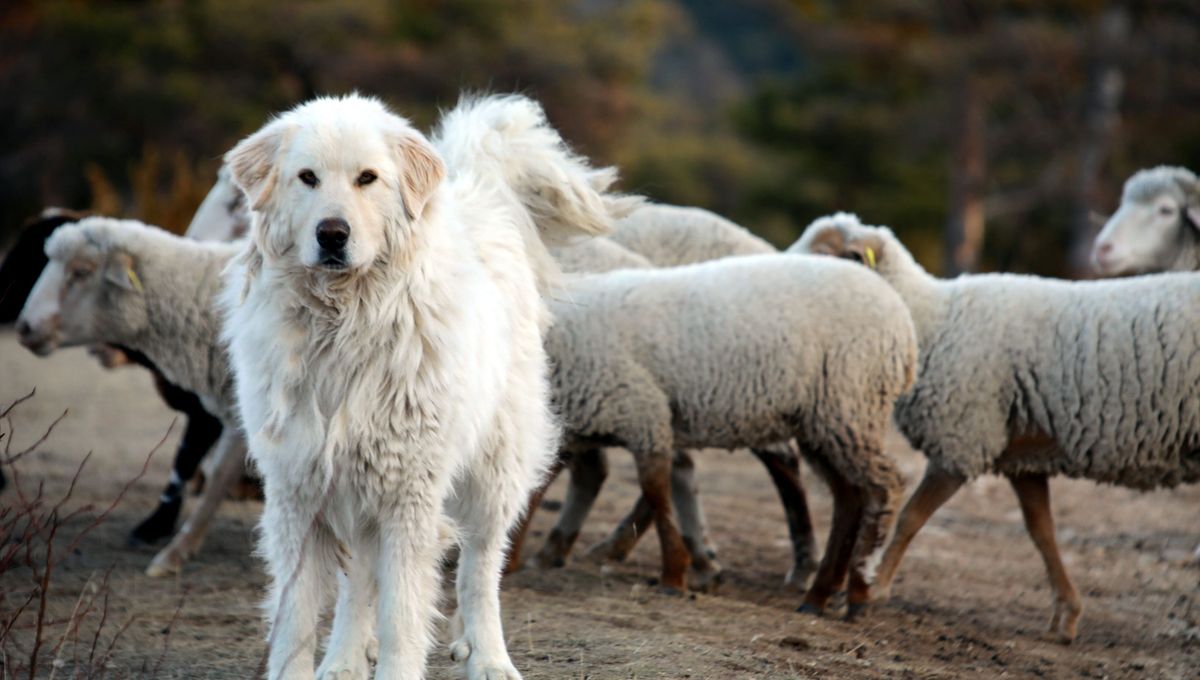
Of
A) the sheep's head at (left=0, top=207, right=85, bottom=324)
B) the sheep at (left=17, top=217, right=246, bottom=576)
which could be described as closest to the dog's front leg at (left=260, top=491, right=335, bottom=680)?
the sheep at (left=17, top=217, right=246, bottom=576)

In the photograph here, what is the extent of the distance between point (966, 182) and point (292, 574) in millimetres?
23512

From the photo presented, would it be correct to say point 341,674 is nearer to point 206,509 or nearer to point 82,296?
point 206,509

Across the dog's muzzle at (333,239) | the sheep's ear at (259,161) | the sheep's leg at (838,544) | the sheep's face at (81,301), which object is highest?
the sheep's ear at (259,161)

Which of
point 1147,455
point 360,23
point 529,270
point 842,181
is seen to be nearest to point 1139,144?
point 842,181

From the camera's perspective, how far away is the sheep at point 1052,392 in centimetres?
696

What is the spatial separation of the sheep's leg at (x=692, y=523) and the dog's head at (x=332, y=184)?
348cm

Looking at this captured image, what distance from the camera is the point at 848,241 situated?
8086 mm

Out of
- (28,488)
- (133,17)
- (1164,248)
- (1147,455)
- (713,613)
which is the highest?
(133,17)

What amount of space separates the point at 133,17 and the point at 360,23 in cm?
442

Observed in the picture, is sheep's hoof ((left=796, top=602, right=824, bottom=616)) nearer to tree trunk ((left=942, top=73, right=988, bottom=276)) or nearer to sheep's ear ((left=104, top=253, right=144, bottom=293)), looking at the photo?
sheep's ear ((left=104, top=253, right=144, bottom=293))

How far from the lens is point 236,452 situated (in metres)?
7.80

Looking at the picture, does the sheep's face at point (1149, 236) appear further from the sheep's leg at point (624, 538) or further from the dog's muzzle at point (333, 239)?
the dog's muzzle at point (333, 239)

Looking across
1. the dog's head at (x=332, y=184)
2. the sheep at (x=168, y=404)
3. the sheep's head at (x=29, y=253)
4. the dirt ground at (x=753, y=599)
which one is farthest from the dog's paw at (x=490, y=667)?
the sheep's head at (x=29, y=253)

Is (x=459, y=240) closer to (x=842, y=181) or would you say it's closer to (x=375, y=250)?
(x=375, y=250)
